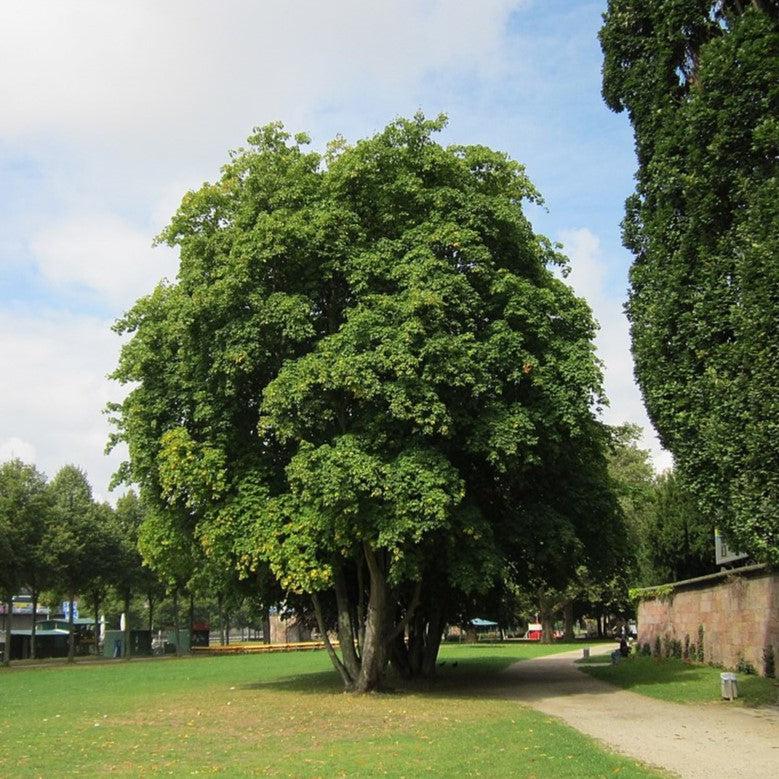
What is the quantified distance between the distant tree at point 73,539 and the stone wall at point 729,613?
2883 cm

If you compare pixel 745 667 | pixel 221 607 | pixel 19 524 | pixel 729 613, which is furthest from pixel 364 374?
pixel 19 524

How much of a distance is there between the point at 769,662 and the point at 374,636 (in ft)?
32.9

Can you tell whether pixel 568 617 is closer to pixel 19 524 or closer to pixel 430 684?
pixel 19 524

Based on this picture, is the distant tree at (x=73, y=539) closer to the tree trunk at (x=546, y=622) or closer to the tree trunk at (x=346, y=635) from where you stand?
the tree trunk at (x=346, y=635)

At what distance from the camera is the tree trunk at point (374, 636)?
68.0 feet

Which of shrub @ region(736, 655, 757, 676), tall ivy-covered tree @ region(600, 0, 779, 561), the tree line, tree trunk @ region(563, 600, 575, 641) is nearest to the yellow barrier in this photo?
the tree line

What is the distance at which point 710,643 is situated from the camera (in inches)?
1041

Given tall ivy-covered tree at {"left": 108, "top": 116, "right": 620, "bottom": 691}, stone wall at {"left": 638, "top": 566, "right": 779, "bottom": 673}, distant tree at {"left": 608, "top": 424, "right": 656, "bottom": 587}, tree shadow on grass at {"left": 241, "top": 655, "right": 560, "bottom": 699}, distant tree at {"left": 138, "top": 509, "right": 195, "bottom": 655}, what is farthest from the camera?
distant tree at {"left": 608, "top": 424, "right": 656, "bottom": 587}

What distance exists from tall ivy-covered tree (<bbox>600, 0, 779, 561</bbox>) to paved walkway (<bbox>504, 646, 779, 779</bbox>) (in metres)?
3.03

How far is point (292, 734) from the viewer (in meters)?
14.2

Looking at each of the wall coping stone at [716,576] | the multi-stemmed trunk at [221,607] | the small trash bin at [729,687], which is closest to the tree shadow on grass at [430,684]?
the multi-stemmed trunk at [221,607]

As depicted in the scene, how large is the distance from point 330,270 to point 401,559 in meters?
6.89

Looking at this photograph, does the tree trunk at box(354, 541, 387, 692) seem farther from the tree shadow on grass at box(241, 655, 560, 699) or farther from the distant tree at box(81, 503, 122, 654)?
the distant tree at box(81, 503, 122, 654)

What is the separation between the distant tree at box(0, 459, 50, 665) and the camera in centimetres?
3962
